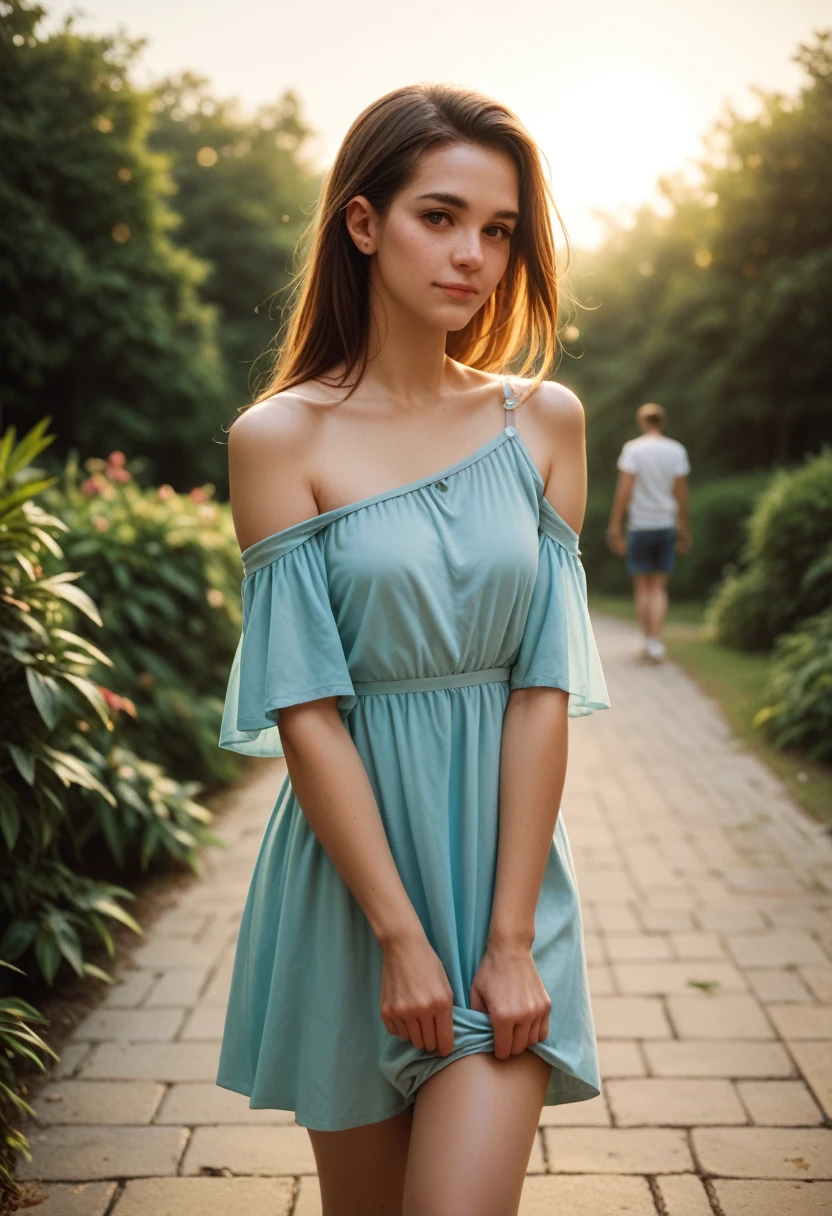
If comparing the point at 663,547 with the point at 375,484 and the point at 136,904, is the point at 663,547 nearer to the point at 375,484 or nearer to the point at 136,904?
the point at 136,904

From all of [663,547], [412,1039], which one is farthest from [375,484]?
[663,547]

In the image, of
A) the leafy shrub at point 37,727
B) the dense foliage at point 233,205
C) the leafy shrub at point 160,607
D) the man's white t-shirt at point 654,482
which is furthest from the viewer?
the dense foliage at point 233,205

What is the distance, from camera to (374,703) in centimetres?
184

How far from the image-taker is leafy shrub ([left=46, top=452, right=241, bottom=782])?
18.3 ft

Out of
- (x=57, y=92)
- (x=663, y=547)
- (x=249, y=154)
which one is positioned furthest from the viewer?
(x=249, y=154)

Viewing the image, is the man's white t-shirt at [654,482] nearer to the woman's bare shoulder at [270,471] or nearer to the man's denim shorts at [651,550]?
the man's denim shorts at [651,550]

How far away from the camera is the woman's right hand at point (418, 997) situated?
1651mm

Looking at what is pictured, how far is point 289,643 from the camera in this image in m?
1.74

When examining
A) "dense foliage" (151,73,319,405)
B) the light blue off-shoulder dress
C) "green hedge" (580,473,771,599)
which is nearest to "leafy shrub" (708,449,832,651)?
"green hedge" (580,473,771,599)

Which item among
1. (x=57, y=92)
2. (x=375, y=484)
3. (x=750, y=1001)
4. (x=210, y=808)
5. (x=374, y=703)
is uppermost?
(x=57, y=92)

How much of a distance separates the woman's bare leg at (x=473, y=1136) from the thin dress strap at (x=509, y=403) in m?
1.03

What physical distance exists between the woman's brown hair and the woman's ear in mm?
13

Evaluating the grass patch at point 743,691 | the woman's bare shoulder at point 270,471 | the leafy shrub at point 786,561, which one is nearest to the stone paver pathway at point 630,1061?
the grass patch at point 743,691

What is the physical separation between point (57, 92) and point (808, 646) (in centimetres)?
1725
